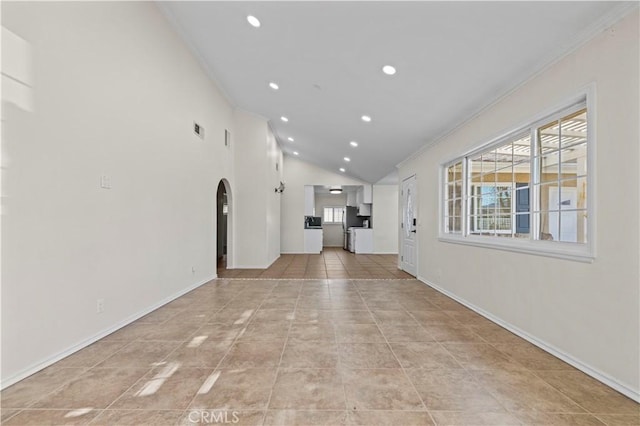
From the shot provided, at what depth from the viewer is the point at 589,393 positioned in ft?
6.26

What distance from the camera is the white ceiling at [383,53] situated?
2.31 m

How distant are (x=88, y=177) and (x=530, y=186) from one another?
4.02 meters

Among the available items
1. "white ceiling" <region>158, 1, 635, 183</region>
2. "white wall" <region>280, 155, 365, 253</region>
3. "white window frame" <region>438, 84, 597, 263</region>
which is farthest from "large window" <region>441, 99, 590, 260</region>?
"white wall" <region>280, 155, 365, 253</region>

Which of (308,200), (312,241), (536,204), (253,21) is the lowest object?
(312,241)

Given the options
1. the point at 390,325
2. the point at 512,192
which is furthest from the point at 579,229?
the point at 390,325

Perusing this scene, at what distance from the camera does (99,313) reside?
2766 millimetres

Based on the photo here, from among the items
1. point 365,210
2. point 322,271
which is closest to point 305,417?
point 322,271

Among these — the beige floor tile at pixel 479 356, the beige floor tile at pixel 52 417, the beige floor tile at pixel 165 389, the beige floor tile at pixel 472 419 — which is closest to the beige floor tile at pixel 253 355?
the beige floor tile at pixel 165 389

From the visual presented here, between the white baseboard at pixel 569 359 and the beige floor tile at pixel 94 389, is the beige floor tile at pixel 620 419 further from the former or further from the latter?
the beige floor tile at pixel 94 389

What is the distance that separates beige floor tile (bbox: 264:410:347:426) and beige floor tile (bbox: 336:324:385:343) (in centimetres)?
105

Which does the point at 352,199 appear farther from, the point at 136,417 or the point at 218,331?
the point at 136,417

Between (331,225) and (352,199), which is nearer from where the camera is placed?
(352,199)

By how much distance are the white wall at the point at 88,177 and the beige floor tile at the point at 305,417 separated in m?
1.79

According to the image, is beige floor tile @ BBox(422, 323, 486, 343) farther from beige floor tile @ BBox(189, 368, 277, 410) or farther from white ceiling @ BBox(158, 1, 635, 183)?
white ceiling @ BBox(158, 1, 635, 183)
